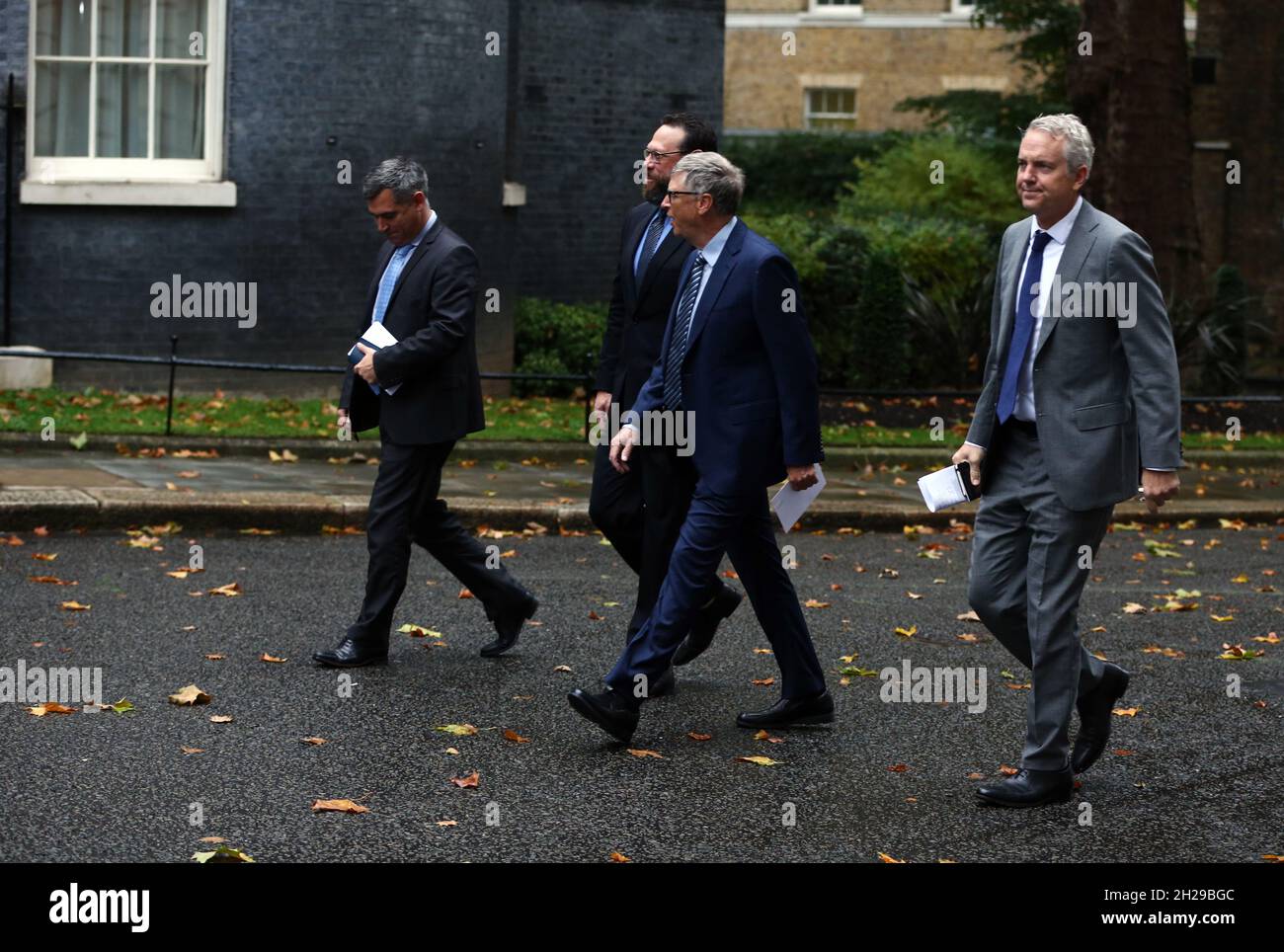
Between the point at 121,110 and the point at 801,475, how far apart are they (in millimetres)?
11167

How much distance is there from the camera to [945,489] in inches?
240

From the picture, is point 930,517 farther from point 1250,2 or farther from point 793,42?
point 793,42

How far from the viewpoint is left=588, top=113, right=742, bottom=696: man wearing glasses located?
6984 millimetres

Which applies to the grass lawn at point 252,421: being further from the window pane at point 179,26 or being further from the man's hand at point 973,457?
the man's hand at point 973,457

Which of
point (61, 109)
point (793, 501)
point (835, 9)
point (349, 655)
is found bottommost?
point (349, 655)

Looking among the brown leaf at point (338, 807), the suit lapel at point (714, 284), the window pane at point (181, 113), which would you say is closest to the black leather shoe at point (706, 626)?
the suit lapel at point (714, 284)

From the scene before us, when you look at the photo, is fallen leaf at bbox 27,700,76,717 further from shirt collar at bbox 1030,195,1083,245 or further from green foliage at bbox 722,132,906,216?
green foliage at bbox 722,132,906,216

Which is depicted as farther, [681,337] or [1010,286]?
[681,337]

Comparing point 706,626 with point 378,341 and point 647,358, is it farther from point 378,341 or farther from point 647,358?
point 378,341

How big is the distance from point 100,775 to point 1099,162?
1485cm

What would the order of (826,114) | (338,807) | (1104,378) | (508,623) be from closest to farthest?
1. (338,807)
2. (1104,378)
3. (508,623)
4. (826,114)

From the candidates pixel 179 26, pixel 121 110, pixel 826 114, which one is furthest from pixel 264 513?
pixel 826 114

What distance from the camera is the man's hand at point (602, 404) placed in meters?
7.57

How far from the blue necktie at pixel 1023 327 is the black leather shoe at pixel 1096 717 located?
0.93 metres
